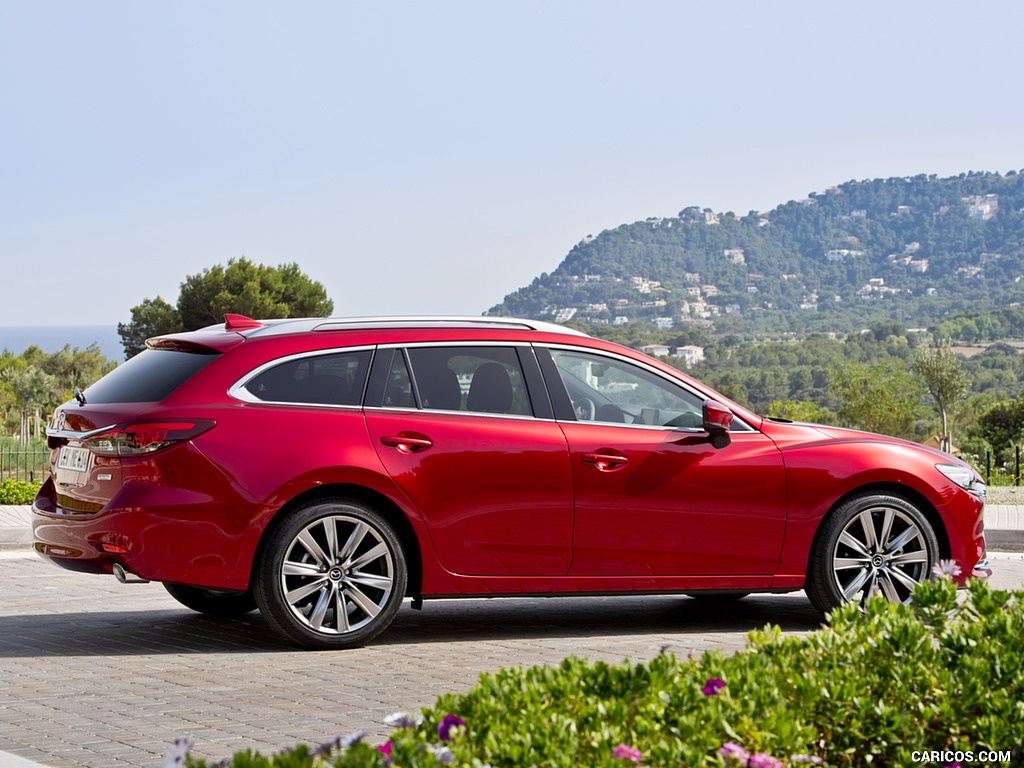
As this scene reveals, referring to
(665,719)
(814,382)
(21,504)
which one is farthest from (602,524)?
(814,382)

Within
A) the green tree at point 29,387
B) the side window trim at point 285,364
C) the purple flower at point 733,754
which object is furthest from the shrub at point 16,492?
the green tree at point 29,387

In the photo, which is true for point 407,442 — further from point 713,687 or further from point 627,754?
point 627,754

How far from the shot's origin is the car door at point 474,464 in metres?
5.99

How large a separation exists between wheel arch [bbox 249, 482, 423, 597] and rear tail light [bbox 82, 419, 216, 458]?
587 millimetres

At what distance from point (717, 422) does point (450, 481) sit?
59.6 inches

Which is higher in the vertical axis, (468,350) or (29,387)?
(29,387)

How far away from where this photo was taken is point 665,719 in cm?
266

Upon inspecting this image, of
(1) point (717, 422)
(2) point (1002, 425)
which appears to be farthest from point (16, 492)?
(2) point (1002, 425)

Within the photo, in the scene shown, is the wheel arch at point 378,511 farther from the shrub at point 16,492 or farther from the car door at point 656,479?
the shrub at point 16,492

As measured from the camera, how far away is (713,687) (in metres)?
2.79

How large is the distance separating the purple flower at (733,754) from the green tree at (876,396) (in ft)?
272

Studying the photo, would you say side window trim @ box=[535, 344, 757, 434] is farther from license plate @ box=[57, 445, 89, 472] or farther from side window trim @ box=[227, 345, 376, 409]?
license plate @ box=[57, 445, 89, 472]

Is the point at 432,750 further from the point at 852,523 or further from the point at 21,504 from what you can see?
the point at 21,504

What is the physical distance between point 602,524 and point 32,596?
14.8 feet
